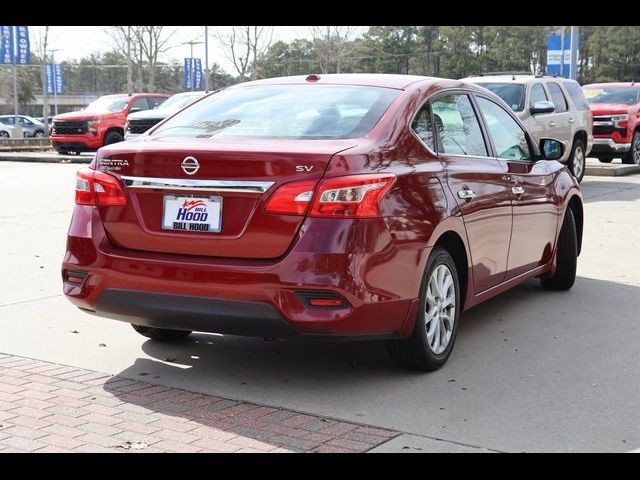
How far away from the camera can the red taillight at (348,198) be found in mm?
4477

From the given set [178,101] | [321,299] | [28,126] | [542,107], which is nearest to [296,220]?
[321,299]

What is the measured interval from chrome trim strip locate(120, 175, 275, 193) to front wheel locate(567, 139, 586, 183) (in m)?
12.4

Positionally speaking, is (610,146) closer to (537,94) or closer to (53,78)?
(537,94)

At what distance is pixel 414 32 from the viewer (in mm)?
81125

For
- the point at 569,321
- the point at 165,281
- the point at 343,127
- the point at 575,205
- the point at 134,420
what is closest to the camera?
the point at 134,420

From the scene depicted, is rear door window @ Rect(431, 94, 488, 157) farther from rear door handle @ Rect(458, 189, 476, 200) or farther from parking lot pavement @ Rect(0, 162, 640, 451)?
parking lot pavement @ Rect(0, 162, 640, 451)

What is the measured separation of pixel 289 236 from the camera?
14.8 ft

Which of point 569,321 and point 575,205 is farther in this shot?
point 575,205

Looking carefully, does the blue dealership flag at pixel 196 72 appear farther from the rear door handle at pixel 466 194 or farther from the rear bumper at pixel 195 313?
the rear bumper at pixel 195 313

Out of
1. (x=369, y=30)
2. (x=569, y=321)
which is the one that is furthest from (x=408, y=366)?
(x=369, y=30)

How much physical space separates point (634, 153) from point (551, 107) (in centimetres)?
714
